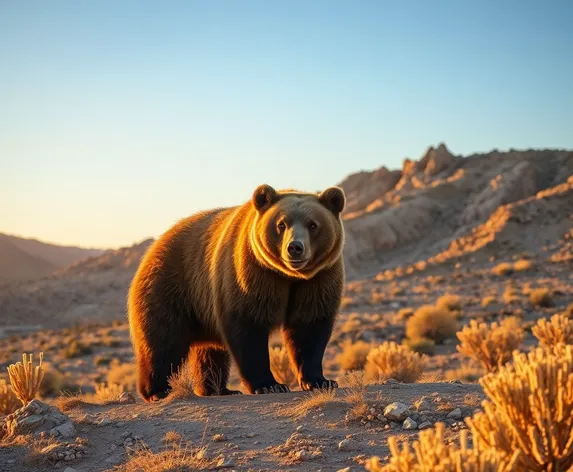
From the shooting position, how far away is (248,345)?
21.5 ft

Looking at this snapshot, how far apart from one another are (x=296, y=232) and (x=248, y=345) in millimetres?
1291

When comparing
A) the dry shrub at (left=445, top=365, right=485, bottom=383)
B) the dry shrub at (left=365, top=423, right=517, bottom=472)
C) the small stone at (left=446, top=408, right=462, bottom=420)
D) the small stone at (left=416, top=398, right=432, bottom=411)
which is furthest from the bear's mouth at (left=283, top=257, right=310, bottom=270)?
the dry shrub at (left=445, top=365, right=485, bottom=383)

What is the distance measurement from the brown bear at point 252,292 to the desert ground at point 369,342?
16.8 inches

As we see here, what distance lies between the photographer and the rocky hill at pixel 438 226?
37250 mm

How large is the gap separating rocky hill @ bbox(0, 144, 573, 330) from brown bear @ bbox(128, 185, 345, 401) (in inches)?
1139

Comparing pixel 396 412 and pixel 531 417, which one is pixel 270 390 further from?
pixel 531 417

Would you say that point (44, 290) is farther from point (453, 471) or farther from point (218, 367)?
point (453, 471)

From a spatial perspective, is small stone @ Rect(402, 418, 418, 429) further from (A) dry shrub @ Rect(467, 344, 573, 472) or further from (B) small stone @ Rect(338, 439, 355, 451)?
A: (A) dry shrub @ Rect(467, 344, 573, 472)

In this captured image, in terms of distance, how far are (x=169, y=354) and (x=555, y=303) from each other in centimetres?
1741

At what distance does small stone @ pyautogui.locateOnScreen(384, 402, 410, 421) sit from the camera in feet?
18.2

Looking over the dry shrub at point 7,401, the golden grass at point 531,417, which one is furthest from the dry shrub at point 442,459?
the dry shrub at point 7,401

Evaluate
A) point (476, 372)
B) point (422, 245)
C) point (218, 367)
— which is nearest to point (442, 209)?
point (422, 245)

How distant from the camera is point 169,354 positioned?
24.5ft

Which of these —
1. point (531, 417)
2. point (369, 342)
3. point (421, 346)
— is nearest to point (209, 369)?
point (531, 417)
